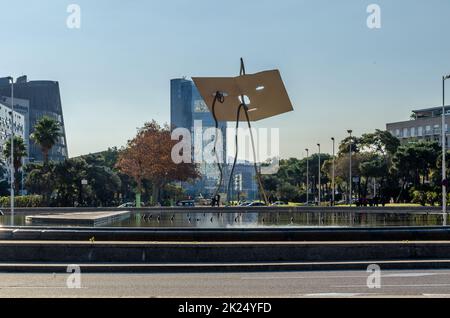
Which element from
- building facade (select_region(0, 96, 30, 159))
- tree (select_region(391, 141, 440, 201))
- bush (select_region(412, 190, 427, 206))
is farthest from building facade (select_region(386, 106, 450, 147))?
building facade (select_region(0, 96, 30, 159))

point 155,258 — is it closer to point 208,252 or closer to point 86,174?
point 208,252

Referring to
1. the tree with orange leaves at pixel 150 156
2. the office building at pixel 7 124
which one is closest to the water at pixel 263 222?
the tree with orange leaves at pixel 150 156

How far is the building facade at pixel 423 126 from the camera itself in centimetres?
11275

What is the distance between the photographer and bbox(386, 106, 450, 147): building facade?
113 meters

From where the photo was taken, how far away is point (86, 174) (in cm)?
7206

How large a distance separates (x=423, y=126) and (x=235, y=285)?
11125 cm

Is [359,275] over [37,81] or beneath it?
beneath

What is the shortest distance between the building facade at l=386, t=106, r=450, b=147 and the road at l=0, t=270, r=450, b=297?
331 ft

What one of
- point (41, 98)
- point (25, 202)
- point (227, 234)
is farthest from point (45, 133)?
point (41, 98)

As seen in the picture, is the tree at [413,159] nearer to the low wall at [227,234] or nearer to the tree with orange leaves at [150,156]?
the tree with orange leaves at [150,156]

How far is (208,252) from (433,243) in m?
5.83

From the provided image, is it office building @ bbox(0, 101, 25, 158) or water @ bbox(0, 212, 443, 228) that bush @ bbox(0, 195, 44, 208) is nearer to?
water @ bbox(0, 212, 443, 228)

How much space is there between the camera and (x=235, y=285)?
41.6 feet
